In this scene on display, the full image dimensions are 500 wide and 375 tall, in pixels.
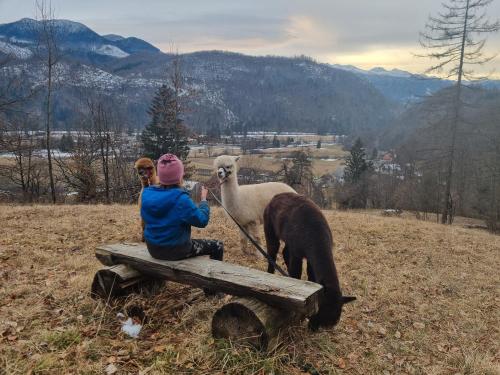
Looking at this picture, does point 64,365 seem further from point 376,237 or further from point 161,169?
point 376,237

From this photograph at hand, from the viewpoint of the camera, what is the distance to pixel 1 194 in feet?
75.6

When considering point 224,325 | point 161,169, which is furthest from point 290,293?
point 161,169

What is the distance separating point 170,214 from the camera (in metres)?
3.73

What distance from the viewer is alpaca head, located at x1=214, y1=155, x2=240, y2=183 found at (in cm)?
636

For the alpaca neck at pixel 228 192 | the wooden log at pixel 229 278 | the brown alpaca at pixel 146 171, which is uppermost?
the brown alpaca at pixel 146 171

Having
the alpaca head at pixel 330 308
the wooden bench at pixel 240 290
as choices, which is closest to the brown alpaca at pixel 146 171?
the wooden bench at pixel 240 290

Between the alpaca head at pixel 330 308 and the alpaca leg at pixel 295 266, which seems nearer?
the alpaca head at pixel 330 308

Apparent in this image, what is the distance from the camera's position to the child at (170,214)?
3.70 metres

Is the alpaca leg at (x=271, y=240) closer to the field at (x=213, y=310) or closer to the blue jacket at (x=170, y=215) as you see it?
the field at (x=213, y=310)

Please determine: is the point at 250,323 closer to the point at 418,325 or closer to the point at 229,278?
the point at 229,278

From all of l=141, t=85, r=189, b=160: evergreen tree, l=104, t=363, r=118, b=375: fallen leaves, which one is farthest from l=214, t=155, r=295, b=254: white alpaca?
l=141, t=85, r=189, b=160: evergreen tree

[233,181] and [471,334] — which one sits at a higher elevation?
[233,181]

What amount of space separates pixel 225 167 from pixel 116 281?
2986 millimetres

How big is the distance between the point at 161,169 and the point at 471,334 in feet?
15.1
